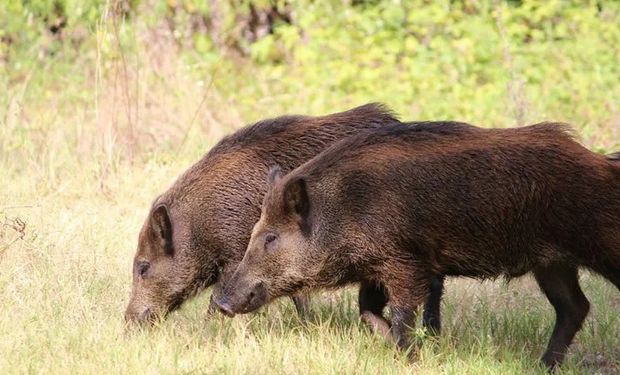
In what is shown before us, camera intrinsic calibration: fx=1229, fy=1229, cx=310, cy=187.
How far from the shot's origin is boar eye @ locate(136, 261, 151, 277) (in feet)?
23.3

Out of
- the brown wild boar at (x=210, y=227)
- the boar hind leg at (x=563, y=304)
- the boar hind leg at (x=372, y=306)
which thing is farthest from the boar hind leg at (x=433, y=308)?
the boar hind leg at (x=563, y=304)

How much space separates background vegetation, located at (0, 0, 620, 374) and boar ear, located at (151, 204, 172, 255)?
1.46 ft

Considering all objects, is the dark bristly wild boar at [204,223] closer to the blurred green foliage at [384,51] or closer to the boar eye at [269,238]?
the boar eye at [269,238]

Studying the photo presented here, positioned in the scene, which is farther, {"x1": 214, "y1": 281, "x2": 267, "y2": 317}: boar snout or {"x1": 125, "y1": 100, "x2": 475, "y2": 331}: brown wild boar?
{"x1": 125, "y1": 100, "x2": 475, "y2": 331}: brown wild boar

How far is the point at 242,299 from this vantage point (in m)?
6.48

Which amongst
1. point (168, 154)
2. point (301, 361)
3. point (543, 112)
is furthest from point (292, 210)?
point (543, 112)

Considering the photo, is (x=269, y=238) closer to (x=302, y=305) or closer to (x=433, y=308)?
(x=302, y=305)

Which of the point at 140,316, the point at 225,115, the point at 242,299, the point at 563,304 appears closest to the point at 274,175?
the point at 242,299

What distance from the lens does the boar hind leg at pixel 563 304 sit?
6555 millimetres

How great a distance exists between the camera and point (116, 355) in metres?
6.04

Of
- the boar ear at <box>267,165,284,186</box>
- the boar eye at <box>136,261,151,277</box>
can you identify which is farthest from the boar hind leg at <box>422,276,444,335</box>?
the boar eye at <box>136,261,151,277</box>

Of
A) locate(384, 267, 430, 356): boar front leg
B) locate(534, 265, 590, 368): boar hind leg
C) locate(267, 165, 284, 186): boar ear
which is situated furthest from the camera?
locate(267, 165, 284, 186): boar ear

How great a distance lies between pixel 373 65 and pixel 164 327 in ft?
25.1

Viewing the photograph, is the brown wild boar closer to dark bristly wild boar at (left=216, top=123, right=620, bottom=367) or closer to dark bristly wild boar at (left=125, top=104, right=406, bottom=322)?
dark bristly wild boar at (left=125, top=104, right=406, bottom=322)
